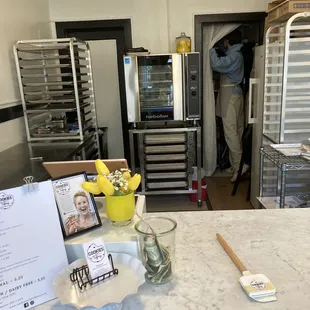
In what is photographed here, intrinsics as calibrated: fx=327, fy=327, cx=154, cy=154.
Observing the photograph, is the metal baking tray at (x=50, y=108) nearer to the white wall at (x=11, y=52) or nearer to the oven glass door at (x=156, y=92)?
the white wall at (x=11, y=52)

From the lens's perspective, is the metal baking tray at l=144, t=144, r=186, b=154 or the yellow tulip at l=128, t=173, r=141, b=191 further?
Result: the metal baking tray at l=144, t=144, r=186, b=154

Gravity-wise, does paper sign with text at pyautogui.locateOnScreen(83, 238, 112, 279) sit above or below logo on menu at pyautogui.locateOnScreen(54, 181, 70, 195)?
below

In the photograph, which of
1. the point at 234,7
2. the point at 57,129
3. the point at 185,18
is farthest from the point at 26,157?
the point at 234,7

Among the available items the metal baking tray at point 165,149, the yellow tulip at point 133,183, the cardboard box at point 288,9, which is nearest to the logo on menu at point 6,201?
the yellow tulip at point 133,183

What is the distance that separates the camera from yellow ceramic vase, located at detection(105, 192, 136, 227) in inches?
41.1

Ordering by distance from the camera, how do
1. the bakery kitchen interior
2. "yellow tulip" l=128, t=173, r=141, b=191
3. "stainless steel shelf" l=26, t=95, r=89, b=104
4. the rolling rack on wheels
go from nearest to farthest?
"yellow tulip" l=128, t=173, r=141, b=191
the rolling rack on wheels
the bakery kitchen interior
"stainless steel shelf" l=26, t=95, r=89, b=104

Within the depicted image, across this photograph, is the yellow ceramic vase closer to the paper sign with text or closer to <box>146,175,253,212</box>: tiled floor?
the paper sign with text

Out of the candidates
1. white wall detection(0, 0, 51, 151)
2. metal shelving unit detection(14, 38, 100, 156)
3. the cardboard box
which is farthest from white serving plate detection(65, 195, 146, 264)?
the cardboard box

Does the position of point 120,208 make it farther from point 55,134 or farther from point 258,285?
point 55,134

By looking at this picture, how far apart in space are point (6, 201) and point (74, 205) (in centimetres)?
22

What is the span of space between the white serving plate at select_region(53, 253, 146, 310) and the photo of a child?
115mm

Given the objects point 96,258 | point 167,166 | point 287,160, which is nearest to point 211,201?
point 167,166

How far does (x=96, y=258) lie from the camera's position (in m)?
0.91

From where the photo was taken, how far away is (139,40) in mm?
3869
